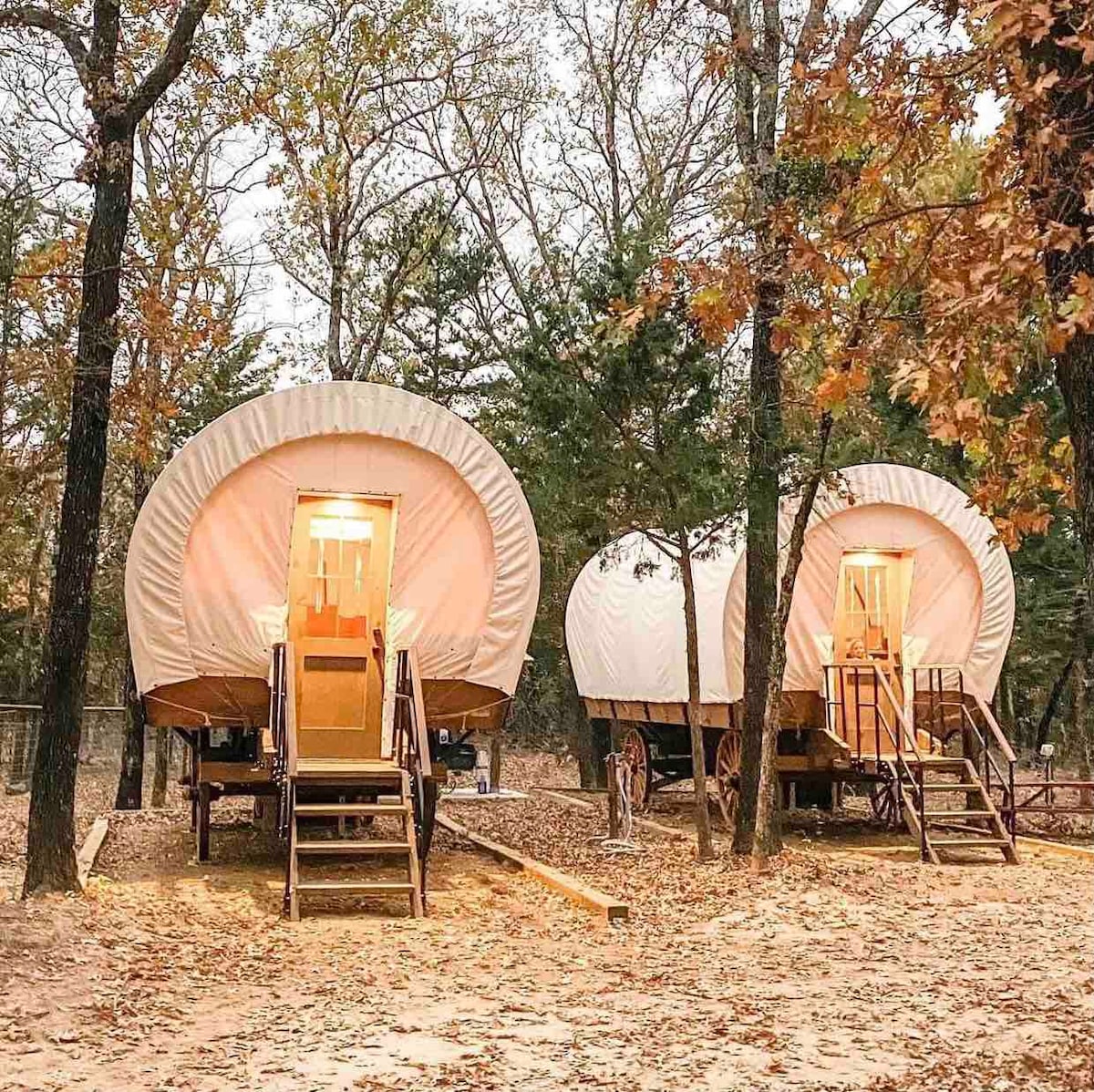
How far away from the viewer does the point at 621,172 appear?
21766 mm

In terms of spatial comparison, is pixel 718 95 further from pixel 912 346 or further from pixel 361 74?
pixel 912 346

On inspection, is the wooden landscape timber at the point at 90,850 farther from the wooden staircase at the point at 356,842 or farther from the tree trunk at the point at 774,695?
the tree trunk at the point at 774,695

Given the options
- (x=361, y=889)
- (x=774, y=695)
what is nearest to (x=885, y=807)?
(x=774, y=695)

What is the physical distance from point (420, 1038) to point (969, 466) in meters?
14.7

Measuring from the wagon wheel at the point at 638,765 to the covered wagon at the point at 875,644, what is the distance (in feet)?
5.99

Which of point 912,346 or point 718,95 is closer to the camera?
point 912,346

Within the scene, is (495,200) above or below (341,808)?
above

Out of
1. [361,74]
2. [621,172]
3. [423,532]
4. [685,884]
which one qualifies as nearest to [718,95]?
[621,172]

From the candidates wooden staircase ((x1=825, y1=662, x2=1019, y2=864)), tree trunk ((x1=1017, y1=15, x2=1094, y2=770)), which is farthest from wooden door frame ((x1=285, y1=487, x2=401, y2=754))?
tree trunk ((x1=1017, y1=15, x2=1094, y2=770))

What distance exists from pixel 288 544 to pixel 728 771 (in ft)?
18.9

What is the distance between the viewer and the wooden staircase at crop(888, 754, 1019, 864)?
12141mm

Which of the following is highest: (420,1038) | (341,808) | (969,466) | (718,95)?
(718,95)

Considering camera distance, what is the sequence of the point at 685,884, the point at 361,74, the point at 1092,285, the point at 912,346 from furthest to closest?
the point at 361,74, the point at 685,884, the point at 912,346, the point at 1092,285

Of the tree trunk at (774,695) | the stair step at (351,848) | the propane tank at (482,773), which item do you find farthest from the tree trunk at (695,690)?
the propane tank at (482,773)
